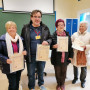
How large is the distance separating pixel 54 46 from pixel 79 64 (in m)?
0.67

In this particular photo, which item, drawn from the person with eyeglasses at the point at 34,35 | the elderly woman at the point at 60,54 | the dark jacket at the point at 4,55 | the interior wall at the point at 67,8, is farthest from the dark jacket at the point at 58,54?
the interior wall at the point at 67,8

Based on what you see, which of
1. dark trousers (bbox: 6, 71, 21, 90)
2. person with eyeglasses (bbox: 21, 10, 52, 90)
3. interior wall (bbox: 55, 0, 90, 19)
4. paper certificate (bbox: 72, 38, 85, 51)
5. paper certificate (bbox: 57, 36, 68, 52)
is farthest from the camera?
interior wall (bbox: 55, 0, 90, 19)

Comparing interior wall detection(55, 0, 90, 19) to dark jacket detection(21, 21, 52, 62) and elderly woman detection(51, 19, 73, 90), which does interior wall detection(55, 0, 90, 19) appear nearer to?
elderly woman detection(51, 19, 73, 90)

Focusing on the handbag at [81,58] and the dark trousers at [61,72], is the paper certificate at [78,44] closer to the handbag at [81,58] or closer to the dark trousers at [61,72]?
the handbag at [81,58]

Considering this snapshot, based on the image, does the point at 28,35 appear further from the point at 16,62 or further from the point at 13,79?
the point at 13,79

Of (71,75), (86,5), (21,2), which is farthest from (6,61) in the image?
(86,5)

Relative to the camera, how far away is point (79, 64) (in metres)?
1.97

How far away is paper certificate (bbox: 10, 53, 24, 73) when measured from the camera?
141 centimetres

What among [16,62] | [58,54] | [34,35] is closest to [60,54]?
[58,54]

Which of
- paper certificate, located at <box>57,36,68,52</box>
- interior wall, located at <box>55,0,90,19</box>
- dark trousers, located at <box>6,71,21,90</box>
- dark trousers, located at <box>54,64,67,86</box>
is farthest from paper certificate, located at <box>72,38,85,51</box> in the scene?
interior wall, located at <box>55,0,90,19</box>

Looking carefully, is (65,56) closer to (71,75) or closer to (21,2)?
(71,75)

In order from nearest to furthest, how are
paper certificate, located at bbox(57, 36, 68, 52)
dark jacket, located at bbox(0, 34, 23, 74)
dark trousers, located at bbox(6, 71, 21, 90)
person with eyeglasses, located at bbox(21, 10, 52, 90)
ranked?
dark jacket, located at bbox(0, 34, 23, 74) → dark trousers, located at bbox(6, 71, 21, 90) → person with eyeglasses, located at bbox(21, 10, 52, 90) → paper certificate, located at bbox(57, 36, 68, 52)

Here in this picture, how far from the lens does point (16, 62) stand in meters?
1.46

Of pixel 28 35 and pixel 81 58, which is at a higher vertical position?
pixel 28 35
